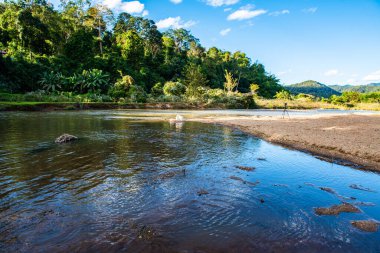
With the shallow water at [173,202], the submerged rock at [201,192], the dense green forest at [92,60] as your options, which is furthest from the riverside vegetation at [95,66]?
the submerged rock at [201,192]

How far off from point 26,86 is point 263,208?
229 feet

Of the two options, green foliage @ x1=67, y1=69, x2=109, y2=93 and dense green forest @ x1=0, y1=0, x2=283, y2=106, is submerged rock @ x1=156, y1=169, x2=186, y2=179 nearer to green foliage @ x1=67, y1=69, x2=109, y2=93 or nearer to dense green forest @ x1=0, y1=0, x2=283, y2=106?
dense green forest @ x1=0, y1=0, x2=283, y2=106

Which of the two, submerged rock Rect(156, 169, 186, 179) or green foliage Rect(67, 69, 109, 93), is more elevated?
green foliage Rect(67, 69, 109, 93)

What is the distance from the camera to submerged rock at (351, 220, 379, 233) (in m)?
5.98

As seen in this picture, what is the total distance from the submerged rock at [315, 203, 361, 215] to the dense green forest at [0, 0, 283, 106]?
192 feet

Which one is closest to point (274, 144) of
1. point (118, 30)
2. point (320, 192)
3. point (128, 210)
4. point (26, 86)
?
point (320, 192)

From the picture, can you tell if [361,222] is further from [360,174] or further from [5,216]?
[5,216]

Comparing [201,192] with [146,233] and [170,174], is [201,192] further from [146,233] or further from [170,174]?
[146,233]

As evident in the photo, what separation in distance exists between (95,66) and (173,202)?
3260 inches

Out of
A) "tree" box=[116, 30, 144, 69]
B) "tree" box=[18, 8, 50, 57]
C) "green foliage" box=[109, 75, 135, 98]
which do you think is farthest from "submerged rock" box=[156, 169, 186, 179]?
"tree" box=[116, 30, 144, 69]

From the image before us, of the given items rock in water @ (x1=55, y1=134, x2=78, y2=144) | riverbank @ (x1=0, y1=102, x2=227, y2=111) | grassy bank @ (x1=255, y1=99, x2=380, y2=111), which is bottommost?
rock in water @ (x1=55, y1=134, x2=78, y2=144)

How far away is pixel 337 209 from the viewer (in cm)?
708

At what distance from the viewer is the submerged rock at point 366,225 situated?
19.6 feet

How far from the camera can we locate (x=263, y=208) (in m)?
7.10
